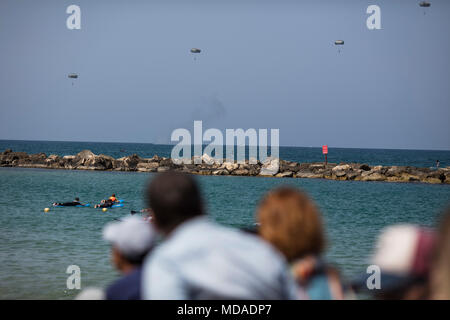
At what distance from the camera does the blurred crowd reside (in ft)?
8.07

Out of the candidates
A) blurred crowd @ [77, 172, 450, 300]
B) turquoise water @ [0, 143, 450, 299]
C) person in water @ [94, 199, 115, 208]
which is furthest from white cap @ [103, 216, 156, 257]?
person in water @ [94, 199, 115, 208]

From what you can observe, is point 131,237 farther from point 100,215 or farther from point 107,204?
point 107,204

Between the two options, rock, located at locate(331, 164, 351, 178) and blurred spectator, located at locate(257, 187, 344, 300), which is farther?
rock, located at locate(331, 164, 351, 178)

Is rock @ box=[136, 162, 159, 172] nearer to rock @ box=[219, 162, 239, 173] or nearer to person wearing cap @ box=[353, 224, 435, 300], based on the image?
rock @ box=[219, 162, 239, 173]

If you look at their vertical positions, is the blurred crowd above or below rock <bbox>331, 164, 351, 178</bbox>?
above

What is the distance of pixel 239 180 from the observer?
55.3 meters

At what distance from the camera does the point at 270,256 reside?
2.52 m

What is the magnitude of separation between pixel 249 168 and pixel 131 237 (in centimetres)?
5915

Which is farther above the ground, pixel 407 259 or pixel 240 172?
pixel 407 259

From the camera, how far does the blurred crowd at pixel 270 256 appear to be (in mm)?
2459

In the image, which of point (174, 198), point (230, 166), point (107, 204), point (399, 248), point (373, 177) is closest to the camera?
point (399, 248)

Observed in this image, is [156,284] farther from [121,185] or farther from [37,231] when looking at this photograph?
[121,185]
